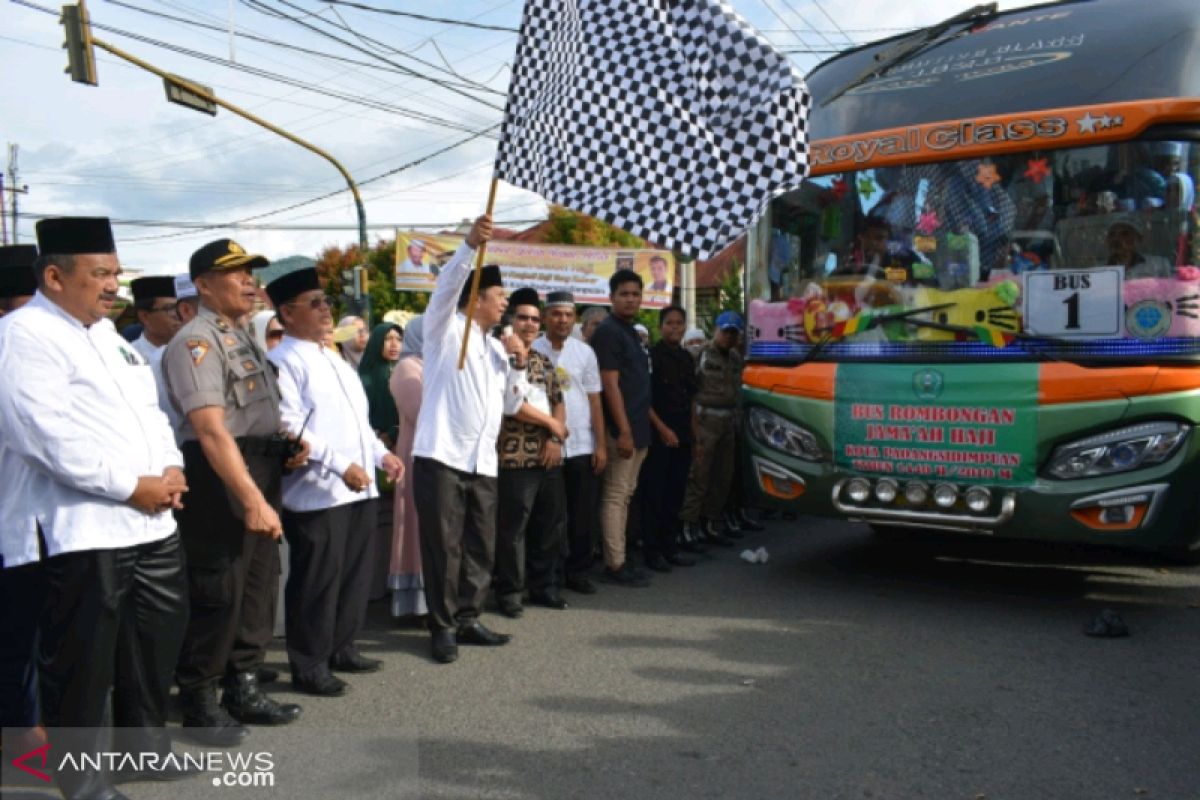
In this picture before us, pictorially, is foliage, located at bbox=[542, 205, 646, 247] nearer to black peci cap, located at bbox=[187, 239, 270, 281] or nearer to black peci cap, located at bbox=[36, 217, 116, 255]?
black peci cap, located at bbox=[187, 239, 270, 281]

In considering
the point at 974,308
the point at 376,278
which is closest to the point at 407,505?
the point at 974,308

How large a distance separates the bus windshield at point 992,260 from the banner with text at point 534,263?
12.7m

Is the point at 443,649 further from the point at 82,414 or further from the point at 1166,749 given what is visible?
the point at 1166,749

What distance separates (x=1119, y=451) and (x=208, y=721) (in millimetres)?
4507

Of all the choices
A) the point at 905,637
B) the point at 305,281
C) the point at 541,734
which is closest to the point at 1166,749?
the point at 905,637

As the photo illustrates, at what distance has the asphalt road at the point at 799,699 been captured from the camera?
143 inches

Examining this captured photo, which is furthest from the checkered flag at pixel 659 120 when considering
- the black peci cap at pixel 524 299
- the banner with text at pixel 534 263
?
the banner with text at pixel 534 263

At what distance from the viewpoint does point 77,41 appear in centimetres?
1102

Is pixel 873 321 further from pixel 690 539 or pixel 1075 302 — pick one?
pixel 690 539

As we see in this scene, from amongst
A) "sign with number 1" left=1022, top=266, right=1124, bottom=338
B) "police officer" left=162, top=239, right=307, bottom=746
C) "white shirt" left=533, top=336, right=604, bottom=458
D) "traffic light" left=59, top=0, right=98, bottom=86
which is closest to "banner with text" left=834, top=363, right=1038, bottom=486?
"sign with number 1" left=1022, top=266, right=1124, bottom=338

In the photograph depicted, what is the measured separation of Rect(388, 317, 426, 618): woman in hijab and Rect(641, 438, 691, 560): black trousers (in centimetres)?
206

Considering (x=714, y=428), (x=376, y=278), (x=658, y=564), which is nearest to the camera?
(x=658, y=564)

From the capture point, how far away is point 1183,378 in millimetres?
5219

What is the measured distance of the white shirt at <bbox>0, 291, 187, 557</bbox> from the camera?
313cm
